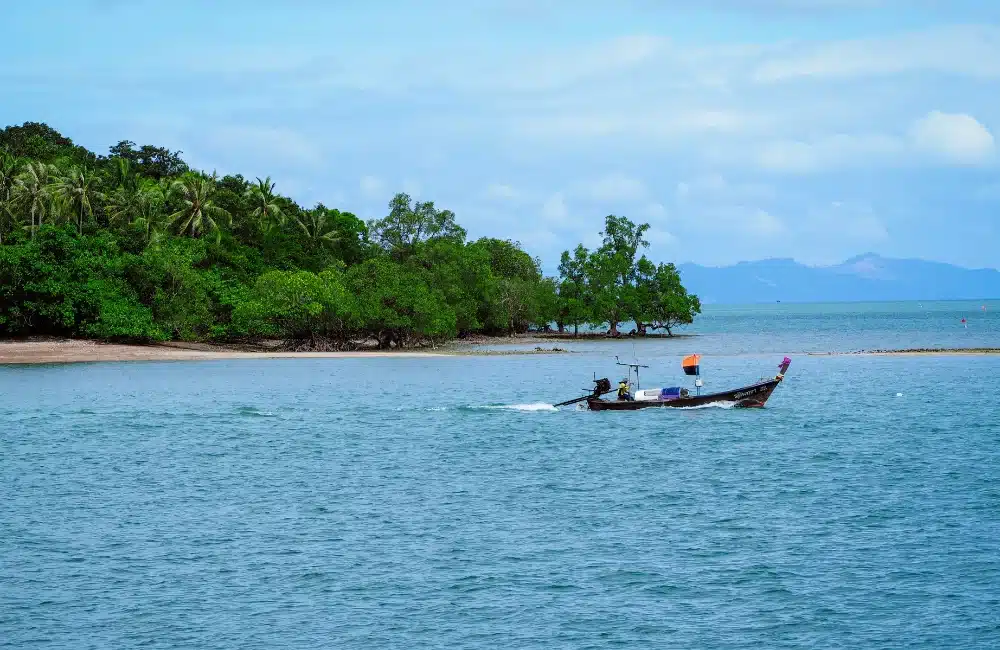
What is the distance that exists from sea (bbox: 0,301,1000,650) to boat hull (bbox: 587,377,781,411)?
0.72 metres

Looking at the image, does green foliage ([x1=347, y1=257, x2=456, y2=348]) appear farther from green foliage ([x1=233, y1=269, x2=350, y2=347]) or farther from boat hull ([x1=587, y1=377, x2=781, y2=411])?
boat hull ([x1=587, y1=377, x2=781, y2=411])

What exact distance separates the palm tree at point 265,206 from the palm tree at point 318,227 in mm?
2393

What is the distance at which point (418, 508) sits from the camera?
32.2 metres

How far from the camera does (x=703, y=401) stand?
2160 inches

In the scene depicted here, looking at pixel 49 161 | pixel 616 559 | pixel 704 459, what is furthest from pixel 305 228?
pixel 616 559

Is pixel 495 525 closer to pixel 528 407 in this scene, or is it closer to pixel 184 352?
pixel 528 407

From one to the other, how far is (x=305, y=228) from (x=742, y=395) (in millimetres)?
73192

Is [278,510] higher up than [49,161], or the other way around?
[49,161]

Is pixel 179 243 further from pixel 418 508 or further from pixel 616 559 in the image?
pixel 616 559

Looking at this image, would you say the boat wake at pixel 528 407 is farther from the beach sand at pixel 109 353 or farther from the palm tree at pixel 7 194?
the palm tree at pixel 7 194

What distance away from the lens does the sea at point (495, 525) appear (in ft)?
70.5

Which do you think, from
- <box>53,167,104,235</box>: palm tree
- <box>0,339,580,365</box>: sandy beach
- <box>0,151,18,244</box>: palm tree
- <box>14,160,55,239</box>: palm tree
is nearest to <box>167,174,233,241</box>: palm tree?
<box>53,167,104,235</box>: palm tree

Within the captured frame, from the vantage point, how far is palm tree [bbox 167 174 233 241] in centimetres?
10762

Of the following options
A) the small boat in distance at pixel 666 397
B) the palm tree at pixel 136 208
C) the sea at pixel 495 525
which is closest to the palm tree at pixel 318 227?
the palm tree at pixel 136 208
